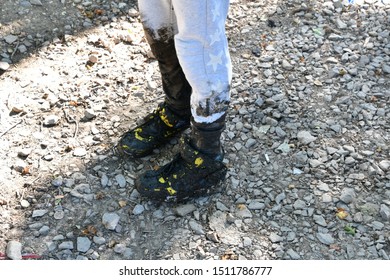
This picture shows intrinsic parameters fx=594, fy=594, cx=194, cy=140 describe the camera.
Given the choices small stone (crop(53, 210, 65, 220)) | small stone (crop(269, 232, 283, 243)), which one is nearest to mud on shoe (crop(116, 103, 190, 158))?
small stone (crop(53, 210, 65, 220))

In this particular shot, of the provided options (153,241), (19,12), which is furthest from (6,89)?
(153,241)

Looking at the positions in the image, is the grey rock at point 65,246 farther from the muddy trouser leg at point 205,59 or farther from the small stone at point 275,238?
the small stone at point 275,238

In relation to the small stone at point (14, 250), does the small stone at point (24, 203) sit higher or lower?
higher

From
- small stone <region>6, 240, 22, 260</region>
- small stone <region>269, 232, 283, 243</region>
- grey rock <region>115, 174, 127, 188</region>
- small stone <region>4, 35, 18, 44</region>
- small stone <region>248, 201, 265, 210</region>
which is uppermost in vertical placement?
small stone <region>4, 35, 18, 44</region>

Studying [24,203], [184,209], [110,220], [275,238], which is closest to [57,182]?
[24,203]

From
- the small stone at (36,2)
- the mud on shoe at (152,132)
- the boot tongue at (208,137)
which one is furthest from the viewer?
the small stone at (36,2)

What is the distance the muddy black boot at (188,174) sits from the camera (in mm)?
2051

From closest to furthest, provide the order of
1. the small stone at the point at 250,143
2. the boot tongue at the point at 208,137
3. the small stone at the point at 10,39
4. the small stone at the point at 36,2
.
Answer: the boot tongue at the point at 208,137 → the small stone at the point at 250,143 → the small stone at the point at 10,39 → the small stone at the point at 36,2

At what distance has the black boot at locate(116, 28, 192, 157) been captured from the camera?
2148mm

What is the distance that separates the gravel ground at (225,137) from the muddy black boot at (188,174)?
7cm

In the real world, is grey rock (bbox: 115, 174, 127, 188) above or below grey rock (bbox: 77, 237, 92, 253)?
above

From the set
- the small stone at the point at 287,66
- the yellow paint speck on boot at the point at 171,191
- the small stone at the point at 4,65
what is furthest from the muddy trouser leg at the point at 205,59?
the small stone at the point at 4,65

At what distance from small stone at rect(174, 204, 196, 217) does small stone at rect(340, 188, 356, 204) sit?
1.80ft

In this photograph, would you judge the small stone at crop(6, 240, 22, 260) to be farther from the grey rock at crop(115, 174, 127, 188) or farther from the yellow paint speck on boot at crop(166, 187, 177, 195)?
the yellow paint speck on boot at crop(166, 187, 177, 195)
